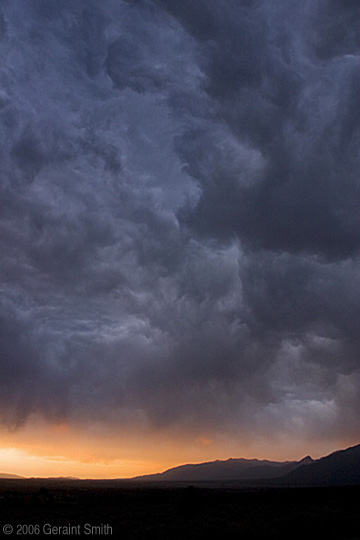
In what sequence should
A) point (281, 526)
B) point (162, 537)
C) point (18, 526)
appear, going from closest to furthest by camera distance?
1. point (162, 537)
2. point (281, 526)
3. point (18, 526)

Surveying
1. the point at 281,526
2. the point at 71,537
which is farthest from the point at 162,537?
the point at 281,526

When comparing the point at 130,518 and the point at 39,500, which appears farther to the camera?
the point at 39,500

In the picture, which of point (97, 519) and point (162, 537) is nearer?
point (162, 537)

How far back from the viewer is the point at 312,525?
30578mm

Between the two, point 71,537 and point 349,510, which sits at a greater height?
point 71,537

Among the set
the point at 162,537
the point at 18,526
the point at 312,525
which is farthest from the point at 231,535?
the point at 18,526

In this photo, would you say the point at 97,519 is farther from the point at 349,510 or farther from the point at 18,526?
the point at 349,510

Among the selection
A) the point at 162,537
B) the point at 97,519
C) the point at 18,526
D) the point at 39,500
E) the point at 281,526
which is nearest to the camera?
the point at 162,537

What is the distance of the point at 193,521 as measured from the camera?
34.1 metres

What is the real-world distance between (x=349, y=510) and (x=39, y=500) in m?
40.2

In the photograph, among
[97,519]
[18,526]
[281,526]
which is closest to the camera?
[281,526]

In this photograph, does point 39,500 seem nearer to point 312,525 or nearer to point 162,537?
point 162,537

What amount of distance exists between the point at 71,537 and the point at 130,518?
38.7ft

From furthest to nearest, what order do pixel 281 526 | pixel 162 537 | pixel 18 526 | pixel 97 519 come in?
pixel 97 519, pixel 18 526, pixel 281 526, pixel 162 537
